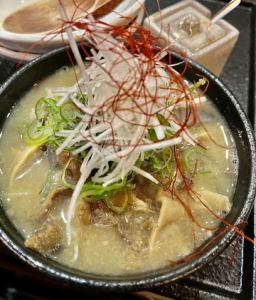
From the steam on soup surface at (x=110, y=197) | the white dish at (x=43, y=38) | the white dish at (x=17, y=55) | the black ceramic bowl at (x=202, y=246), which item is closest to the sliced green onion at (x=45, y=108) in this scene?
the steam on soup surface at (x=110, y=197)

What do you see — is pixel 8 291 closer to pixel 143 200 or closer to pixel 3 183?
pixel 3 183

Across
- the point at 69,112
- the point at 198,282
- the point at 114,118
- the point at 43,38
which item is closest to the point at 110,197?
the point at 114,118

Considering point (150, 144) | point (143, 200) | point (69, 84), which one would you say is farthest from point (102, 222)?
point (69, 84)

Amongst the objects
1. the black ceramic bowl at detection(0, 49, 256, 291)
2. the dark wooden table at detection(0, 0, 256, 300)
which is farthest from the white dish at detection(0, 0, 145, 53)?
the dark wooden table at detection(0, 0, 256, 300)

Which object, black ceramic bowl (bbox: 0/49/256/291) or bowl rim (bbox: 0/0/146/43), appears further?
bowl rim (bbox: 0/0/146/43)

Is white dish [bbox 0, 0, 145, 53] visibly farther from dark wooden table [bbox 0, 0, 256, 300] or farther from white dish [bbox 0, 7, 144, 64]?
dark wooden table [bbox 0, 0, 256, 300]

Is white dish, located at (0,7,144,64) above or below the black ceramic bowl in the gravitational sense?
above

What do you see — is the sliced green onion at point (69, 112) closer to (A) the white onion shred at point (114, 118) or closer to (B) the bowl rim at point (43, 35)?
(A) the white onion shred at point (114, 118)
